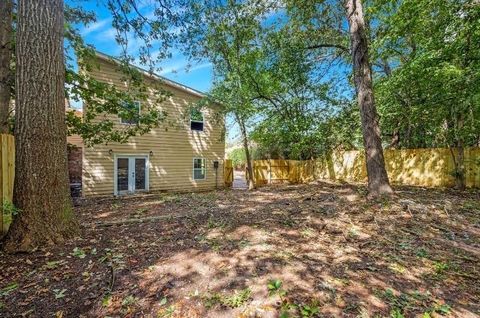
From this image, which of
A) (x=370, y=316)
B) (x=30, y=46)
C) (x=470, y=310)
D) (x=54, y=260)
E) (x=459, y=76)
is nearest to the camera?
(x=370, y=316)

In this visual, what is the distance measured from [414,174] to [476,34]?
717 centimetres

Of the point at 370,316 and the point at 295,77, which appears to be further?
the point at 295,77

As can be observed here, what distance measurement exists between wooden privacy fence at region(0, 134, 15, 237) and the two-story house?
251 inches

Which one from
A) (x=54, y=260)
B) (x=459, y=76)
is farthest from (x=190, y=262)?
(x=459, y=76)

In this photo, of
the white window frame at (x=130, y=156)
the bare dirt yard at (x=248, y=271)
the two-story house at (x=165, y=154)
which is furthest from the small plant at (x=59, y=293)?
the white window frame at (x=130, y=156)

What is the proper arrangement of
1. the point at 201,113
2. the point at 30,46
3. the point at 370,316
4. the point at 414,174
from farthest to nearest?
the point at 201,113, the point at 414,174, the point at 30,46, the point at 370,316

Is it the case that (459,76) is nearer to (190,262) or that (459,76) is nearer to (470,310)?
(470,310)

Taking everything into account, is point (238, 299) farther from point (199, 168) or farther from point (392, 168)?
point (392, 168)

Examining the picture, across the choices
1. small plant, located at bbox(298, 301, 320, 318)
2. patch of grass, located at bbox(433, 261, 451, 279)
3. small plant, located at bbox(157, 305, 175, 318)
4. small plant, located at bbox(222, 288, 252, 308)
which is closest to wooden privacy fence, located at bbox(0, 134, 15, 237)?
small plant, located at bbox(157, 305, 175, 318)

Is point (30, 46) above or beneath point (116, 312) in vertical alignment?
above

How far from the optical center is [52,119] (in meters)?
3.39

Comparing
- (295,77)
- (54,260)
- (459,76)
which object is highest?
(295,77)

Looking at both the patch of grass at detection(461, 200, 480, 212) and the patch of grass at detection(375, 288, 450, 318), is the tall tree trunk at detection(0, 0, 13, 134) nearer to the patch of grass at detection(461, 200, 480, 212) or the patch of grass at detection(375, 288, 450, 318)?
the patch of grass at detection(375, 288, 450, 318)

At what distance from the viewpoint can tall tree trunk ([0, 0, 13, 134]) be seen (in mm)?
5383
